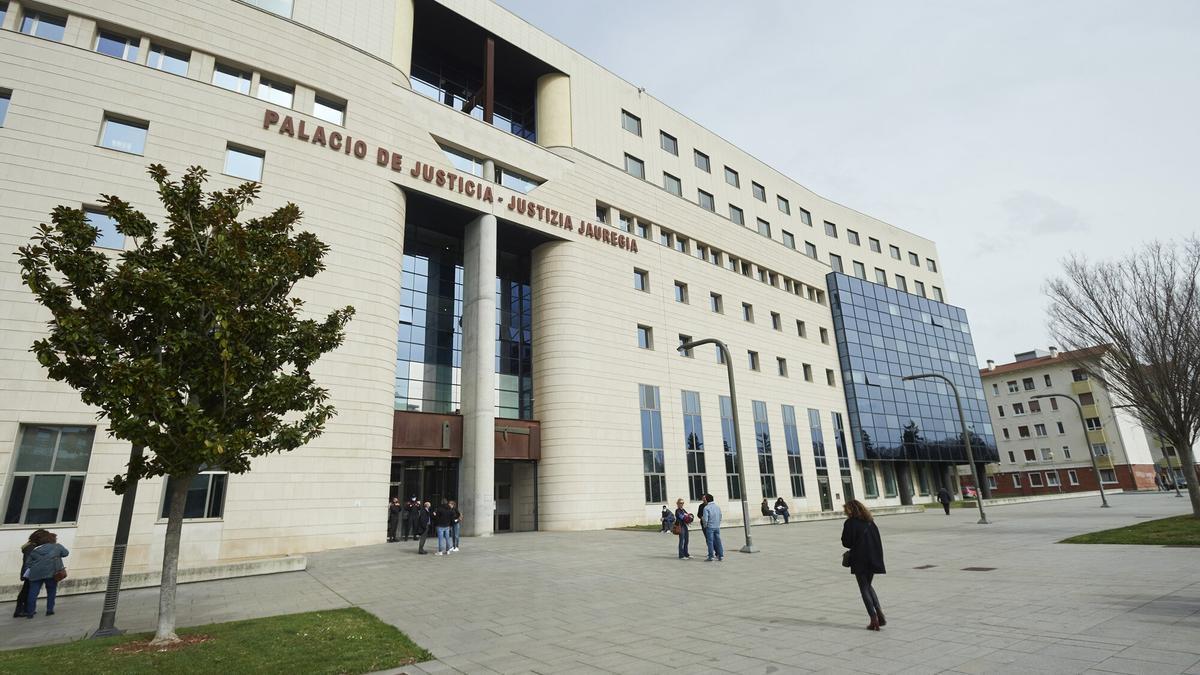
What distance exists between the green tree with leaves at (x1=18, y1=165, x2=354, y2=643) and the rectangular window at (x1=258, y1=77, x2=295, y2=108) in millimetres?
16837

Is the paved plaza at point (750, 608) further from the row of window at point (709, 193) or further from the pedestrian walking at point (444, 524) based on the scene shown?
the row of window at point (709, 193)

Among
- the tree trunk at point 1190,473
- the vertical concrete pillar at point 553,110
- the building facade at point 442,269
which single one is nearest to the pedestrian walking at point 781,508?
the building facade at point 442,269

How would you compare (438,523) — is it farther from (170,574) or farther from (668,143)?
(668,143)

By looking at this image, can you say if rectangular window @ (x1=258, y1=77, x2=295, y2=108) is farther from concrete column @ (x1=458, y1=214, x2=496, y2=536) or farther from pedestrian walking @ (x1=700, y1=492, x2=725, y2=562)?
pedestrian walking @ (x1=700, y1=492, x2=725, y2=562)

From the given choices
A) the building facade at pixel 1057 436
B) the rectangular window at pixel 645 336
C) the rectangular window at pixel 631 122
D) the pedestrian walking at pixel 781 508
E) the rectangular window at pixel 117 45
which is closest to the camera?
the rectangular window at pixel 117 45

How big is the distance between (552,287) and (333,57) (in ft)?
49.7

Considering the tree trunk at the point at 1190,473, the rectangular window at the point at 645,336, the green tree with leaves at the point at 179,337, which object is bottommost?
the tree trunk at the point at 1190,473

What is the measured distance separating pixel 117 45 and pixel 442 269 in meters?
15.9

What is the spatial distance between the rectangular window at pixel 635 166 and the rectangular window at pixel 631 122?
6.70 ft

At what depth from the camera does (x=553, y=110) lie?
115ft

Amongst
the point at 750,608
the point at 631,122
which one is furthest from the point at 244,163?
the point at 631,122

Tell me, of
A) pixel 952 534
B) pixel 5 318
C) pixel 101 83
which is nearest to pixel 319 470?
pixel 5 318

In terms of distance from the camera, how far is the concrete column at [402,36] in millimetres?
28484

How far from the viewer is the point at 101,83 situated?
65.7ft
